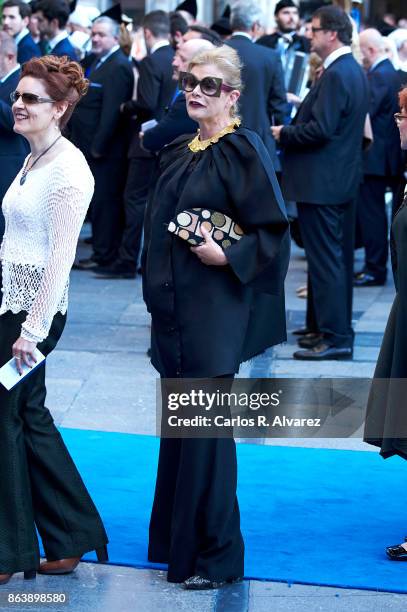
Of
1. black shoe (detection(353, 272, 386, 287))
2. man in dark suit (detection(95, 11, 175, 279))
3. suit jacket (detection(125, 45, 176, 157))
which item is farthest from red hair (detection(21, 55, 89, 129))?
black shoe (detection(353, 272, 386, 287))

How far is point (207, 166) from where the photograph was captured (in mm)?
4590

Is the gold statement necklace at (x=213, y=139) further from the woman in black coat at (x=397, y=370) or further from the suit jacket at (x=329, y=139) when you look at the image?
the suit jacket at (x=329, y=139)

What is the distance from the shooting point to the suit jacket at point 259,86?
9.14m

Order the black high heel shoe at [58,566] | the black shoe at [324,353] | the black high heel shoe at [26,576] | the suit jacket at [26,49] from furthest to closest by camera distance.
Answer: the suit jacket at [26,49]
the black shoe at [324,353]
the black high heel shoe at [58,566]
the black high heel shoe at [26,576]

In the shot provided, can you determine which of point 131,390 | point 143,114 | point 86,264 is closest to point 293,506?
point 131,390

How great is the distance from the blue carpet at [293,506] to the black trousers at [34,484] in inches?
11.8

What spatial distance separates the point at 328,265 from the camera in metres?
8.34

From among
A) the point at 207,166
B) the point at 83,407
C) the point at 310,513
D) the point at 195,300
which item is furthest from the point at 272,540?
the point at 83,407

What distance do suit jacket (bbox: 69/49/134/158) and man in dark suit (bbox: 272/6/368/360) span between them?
10.2ft

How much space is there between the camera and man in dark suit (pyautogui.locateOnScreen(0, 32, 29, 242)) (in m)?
7.30

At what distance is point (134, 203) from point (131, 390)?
3.86 m

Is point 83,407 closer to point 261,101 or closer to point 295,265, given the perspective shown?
point 261,101

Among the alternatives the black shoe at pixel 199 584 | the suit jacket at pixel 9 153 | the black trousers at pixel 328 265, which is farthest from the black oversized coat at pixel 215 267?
→ the black trousers at pixel 328 265

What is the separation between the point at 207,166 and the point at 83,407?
9.78 ft
